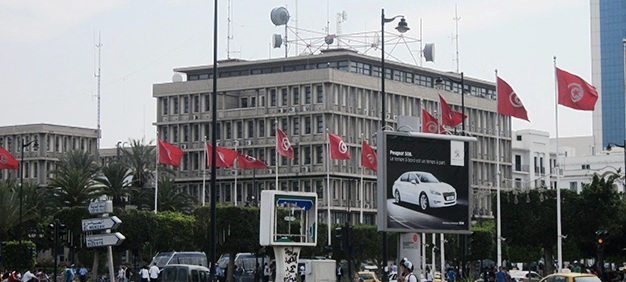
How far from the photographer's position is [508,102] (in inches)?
1919

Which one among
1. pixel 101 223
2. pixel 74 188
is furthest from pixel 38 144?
pixel 101 223

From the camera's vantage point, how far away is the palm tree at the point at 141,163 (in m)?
97.3

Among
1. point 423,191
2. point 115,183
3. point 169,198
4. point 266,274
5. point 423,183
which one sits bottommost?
point 266,274

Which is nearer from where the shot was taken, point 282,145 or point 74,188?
point 282,145

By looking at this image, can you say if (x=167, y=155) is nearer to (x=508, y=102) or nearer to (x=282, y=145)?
(x=282, y=145)

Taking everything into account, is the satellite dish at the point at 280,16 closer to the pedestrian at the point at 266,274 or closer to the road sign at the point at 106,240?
the pedestrian at the point at 266,274

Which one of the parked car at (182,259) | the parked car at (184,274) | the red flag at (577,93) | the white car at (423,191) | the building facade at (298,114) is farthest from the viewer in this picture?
the building facade at (298,114)

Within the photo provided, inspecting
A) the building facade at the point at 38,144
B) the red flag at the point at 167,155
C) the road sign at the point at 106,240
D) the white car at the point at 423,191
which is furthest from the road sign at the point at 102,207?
the building facade at the point at 38,144

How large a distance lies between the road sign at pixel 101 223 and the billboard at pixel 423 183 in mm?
8174

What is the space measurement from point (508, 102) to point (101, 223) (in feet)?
61.1

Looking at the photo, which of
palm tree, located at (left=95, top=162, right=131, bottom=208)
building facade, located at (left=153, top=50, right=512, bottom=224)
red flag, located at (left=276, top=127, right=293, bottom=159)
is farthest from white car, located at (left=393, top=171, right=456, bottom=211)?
building facade, located at (left=153, top=50, right=512, bottom=224)

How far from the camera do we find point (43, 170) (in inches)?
5305

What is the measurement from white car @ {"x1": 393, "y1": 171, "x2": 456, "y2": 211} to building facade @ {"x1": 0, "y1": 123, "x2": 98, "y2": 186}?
99.0 metres

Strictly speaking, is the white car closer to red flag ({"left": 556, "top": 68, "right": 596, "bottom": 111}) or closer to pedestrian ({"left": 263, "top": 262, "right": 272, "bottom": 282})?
red flag ({"left": 556, "top": 68, "right": 596, "bottom": 111})
